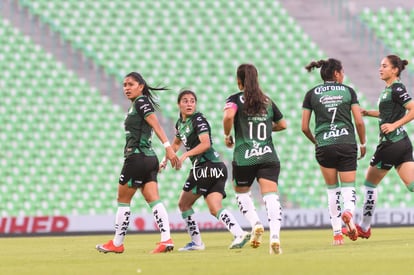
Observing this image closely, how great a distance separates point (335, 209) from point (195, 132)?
77.0 inches

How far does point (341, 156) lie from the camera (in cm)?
1167

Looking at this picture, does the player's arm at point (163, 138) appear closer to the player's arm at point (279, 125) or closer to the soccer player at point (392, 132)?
the player's arm at point (279, 125)

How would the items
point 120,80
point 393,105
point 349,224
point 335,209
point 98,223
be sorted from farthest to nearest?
1. point 120,80
2. point 98,223
3. point 393,105
4. point 335,209
5. point 349,224

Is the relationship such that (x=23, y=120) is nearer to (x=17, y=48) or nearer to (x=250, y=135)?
(x=17, y=48)

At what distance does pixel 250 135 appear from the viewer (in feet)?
35.5

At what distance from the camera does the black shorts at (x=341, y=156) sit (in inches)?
459

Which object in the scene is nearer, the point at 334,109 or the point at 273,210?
the point at 273,210

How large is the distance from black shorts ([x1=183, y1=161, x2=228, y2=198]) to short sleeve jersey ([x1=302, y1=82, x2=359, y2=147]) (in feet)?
4.41

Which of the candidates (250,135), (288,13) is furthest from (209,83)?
(250,135)

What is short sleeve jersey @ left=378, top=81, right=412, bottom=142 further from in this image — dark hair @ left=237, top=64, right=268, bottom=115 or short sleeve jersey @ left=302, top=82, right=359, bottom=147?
dark hair @ left=237, top=64, right=268, bottom=115

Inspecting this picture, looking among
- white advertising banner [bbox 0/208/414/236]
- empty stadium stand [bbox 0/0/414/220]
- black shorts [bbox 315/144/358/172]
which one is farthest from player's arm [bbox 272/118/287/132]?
empty stadium stand [bbox 0/0/414/220]

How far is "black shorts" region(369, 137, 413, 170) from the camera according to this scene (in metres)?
12.6

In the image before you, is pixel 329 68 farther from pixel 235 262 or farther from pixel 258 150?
pixel 235 262

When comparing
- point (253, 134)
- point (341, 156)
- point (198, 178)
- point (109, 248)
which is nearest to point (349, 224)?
point (341, 156)
